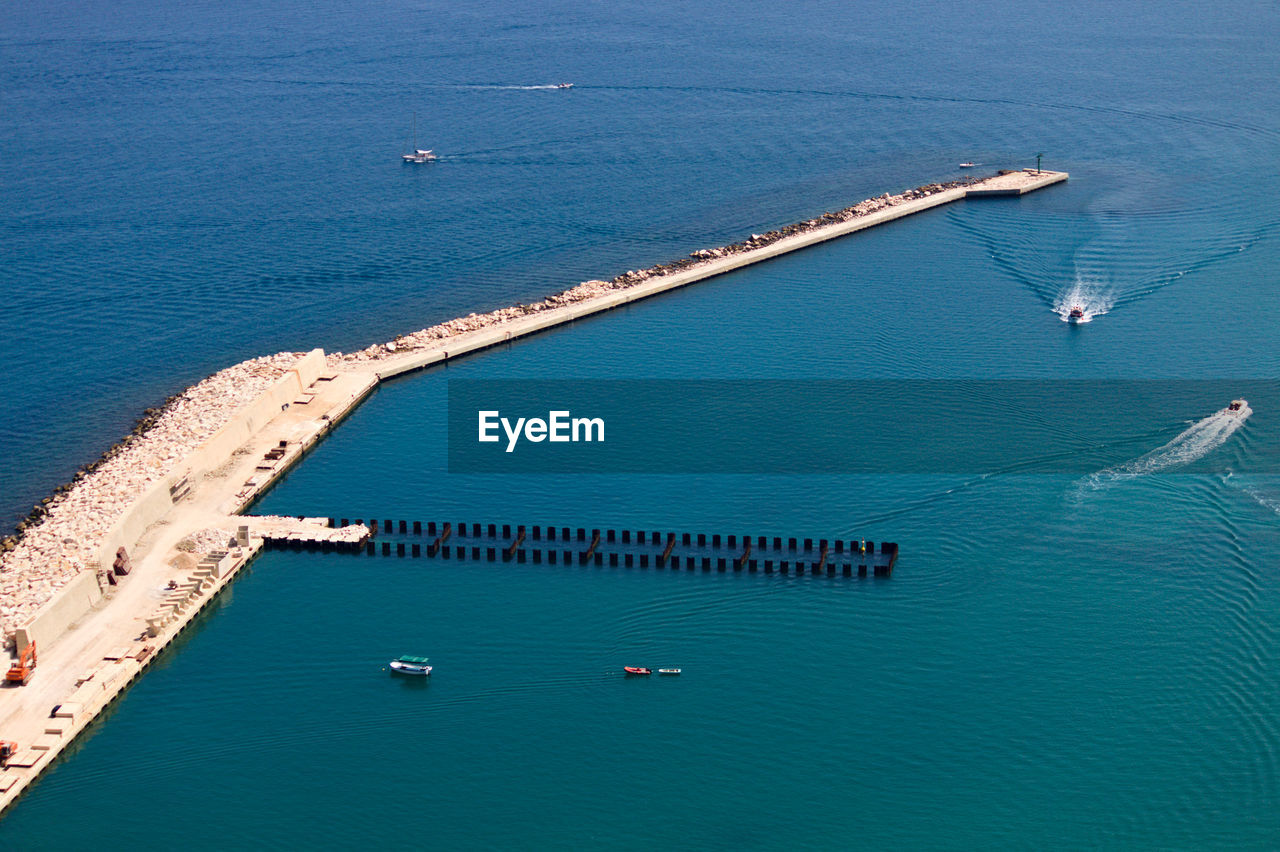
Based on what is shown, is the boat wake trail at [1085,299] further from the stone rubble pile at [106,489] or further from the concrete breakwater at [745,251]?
the stone rubble pile at [106,489]

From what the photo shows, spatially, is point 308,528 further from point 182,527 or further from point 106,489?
point 106,489

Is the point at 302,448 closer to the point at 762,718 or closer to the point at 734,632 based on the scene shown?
the point at 734,632

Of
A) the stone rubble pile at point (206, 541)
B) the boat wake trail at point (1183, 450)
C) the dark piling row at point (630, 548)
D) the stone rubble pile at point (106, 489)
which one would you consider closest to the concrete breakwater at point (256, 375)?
the stone rubble pile at point (106, 489)

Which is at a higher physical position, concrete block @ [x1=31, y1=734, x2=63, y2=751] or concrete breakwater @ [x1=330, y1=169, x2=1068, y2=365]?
concrete breakwater @ [x1=330, y1=169, x2=1068, y2=365]

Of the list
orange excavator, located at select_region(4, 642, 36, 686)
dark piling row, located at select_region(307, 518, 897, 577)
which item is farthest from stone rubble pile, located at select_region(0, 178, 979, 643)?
dark piling row, located at select_region(307, 518, 897, 577)

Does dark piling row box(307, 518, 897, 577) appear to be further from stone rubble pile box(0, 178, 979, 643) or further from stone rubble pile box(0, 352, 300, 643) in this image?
stone rubble pile box(0, 352, 300, 643)

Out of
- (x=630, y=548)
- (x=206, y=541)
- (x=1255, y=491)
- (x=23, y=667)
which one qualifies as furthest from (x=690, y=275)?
(x=23, y=667)

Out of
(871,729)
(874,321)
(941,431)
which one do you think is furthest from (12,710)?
(874,321)
